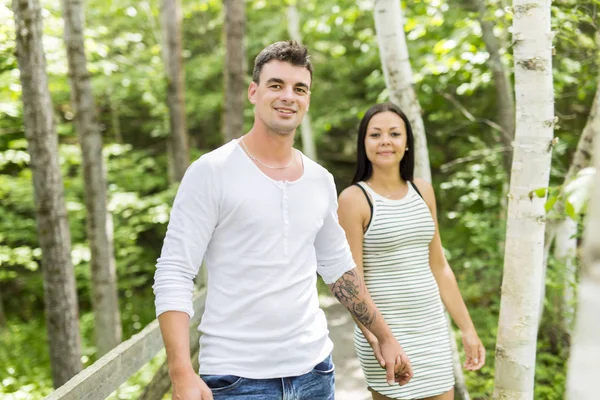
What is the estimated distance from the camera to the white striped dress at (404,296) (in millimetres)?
2867

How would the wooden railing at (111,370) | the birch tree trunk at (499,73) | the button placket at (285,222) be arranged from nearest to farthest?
the button placket at (285,222) → the wooden railing at (111,370) → the birch tree trunk at (499,73)

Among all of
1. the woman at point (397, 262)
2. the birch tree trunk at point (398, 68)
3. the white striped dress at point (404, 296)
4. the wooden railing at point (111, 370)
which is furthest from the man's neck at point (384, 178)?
the wooden railing at point (111, 370)

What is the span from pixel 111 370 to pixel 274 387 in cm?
103

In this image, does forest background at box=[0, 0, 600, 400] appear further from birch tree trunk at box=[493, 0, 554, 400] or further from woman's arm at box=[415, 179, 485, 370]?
Answer: woman's arm at box=[415, 179, 485, 370]

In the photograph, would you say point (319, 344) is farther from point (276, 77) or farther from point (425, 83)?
point (425, 83)

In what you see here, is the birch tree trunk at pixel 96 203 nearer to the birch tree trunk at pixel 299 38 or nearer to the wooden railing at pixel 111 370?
the wooden railing at pixel 111 370

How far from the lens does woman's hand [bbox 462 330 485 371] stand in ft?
10.00

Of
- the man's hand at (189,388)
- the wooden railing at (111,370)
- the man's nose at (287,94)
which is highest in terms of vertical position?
the man's nose at (287,94)

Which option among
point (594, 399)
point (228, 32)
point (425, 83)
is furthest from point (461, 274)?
point (594, 399)

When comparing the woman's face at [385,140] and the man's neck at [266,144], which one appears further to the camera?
the woman's face at [385,140]

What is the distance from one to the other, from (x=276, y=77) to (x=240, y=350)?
3.19ft

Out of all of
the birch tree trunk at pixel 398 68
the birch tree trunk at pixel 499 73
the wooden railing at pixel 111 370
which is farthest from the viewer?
the birch tree trunk at pixel 499 73

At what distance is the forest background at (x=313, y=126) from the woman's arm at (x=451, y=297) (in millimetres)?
816

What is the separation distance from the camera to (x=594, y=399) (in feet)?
2.47
